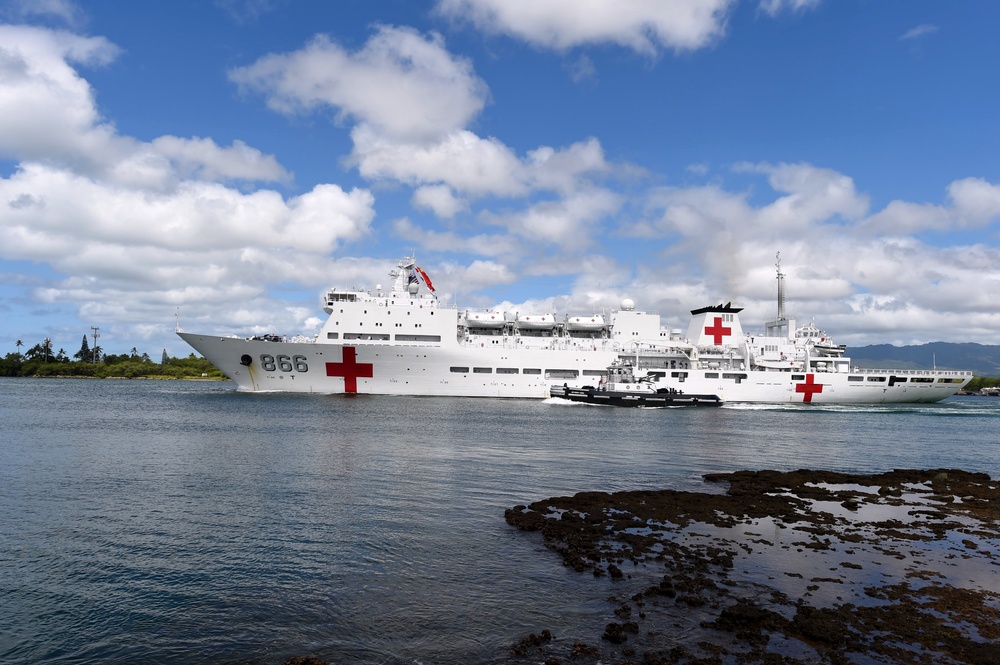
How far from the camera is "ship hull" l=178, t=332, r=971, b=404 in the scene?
37.1 meters

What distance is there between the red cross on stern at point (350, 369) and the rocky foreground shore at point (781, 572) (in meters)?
27.1

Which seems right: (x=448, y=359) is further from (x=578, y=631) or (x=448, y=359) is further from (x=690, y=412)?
(x=578, y=631)

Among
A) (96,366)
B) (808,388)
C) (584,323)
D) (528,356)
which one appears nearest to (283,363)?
(528,356)

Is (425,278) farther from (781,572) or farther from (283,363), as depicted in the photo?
(781,572)

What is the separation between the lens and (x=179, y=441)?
63.7 ft

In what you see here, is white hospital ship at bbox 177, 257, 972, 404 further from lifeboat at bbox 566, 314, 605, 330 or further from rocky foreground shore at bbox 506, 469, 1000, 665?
rocky foreground shore at bbox 506, 469, 1000, 665

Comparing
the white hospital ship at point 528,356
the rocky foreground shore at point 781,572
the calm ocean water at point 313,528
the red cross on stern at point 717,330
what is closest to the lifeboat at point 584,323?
the white hospital ship at point 528,356

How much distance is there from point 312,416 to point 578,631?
74.9 feet

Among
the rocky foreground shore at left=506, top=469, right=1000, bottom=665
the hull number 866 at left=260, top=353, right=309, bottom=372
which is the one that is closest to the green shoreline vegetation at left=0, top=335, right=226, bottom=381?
the hull number 866 at left=260, top=353, right=309, bottom=372

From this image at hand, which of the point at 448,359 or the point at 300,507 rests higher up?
the point at 448,359

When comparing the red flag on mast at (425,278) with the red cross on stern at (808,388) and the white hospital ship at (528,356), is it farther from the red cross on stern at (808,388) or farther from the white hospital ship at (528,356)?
the red cross on stern at (808,388)

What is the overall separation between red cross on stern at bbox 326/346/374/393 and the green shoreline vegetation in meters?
57.7

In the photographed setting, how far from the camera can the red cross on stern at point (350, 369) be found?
37125 mm

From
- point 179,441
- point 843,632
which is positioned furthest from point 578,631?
point 179,441
